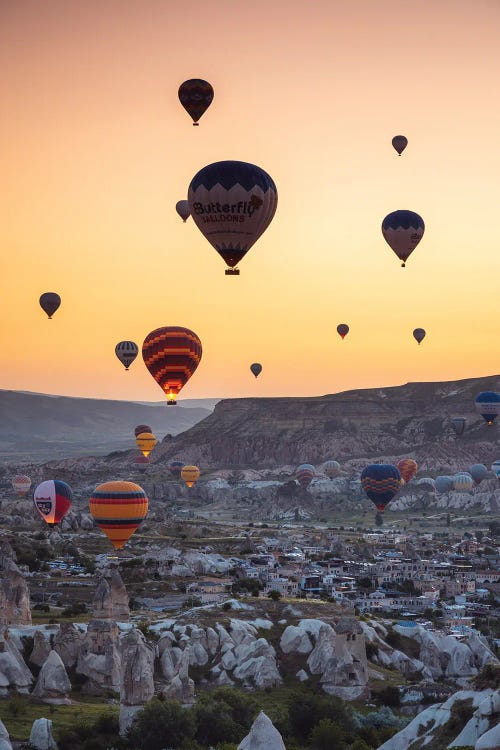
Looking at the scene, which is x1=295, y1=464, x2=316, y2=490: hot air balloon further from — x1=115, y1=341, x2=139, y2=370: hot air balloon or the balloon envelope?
x1=115, y1=341, x2=139, y2=370: hot air balloon

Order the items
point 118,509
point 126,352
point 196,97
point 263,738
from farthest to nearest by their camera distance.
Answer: point 126,352
point 118,509
point 196,97
point 263,738

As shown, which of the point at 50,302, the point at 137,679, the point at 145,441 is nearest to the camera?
the point at 137,679

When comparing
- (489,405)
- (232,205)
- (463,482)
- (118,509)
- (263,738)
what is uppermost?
(489,405)

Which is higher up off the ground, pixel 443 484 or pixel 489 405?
pixel 489 405

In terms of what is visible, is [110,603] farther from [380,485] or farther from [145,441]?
[145,441]

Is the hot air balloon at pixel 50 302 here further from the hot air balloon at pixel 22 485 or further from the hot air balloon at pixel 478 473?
the hot air balloon at pixel 478 473

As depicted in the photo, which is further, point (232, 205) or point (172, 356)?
point (172, 356)

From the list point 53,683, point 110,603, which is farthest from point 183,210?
point 53,683
